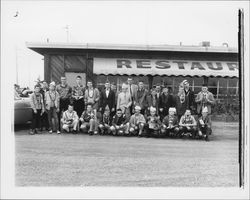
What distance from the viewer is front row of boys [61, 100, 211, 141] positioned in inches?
344

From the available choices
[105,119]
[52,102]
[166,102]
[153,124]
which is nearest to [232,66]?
[166,102]

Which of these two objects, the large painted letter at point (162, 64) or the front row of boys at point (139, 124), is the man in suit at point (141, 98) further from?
Answer: the large painted letter at point (162, 64)

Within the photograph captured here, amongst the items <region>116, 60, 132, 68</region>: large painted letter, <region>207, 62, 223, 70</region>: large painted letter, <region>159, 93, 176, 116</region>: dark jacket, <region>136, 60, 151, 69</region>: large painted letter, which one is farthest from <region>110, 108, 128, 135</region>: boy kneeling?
<region>207, 62, 223, 70</region>: large painted letter

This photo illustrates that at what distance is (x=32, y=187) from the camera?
17.1ft

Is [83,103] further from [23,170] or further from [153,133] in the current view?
[23,170]

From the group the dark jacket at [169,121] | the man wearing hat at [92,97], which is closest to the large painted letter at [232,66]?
the dark jacket at [169,121]

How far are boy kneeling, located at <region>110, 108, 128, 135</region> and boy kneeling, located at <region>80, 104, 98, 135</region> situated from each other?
1.37ft

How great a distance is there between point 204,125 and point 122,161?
119 inches

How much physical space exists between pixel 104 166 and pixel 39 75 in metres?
5.22

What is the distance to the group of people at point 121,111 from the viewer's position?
8750 millimetres

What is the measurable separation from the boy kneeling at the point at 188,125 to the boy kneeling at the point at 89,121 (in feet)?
6.59

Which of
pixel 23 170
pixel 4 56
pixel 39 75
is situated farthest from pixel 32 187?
pixel 39 75

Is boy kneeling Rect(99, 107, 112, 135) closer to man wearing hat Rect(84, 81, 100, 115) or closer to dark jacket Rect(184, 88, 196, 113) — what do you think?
man wearing hat Rect(84, 81, 100, 115)

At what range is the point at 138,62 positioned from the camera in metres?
10.7
